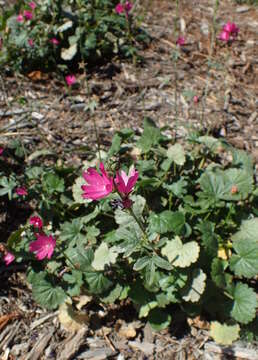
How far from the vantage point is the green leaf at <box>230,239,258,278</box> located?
7.77 feet

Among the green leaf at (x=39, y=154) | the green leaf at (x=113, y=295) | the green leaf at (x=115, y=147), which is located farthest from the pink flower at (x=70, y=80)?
the green leaf at (x=113, y=295)

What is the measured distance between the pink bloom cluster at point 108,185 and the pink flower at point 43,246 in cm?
63

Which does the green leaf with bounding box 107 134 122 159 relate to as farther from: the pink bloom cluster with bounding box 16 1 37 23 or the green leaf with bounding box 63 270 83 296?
the pink bloom cluster with bounding box 16 1 37 23

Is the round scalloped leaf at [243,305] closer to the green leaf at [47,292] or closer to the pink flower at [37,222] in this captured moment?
the green leaf at [47,292]

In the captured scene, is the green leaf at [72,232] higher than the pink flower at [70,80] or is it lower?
lower

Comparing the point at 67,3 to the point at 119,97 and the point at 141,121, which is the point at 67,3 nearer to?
the point at 119,97

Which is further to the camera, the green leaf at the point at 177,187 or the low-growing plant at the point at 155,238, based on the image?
the green leaf at the point at 177,187

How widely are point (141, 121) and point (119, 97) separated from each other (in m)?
0.34

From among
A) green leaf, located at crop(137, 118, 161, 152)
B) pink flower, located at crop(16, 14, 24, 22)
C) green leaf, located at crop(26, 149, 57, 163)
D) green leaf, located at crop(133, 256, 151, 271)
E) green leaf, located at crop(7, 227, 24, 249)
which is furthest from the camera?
pink flower, located at crop(16, 14, 24, 22)

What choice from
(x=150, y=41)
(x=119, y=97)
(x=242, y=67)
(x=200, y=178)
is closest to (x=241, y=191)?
(x=200, y=178)

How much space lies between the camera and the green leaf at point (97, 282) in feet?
7.89

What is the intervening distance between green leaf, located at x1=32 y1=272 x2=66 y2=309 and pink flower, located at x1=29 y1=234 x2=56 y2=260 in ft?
0.87

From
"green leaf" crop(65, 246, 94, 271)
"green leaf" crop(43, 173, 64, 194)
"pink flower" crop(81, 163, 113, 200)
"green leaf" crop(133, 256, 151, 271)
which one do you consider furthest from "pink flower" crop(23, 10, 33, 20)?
"green leaf" crop(133, 256, 151, 271)

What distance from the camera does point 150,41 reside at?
4148 mm
